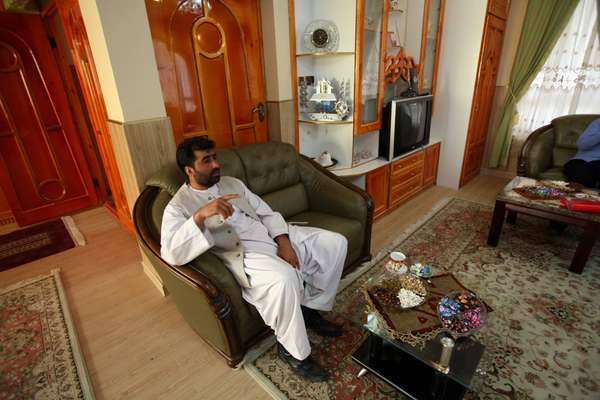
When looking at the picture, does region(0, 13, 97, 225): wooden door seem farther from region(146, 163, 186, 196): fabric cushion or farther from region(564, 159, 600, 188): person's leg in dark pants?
region(564, 159, 600, 188): person's leg in dark pants

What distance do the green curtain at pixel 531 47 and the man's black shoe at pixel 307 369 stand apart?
381cm

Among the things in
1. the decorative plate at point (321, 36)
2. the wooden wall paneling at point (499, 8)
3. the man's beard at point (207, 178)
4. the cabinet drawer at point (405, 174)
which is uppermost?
the wooden wall paneling at point (499, 8)

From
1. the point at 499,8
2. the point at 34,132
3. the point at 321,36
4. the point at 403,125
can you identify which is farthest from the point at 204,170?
the point at 499,8

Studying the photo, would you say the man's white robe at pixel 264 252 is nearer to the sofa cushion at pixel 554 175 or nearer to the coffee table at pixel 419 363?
the coffee table at pixel 419 363

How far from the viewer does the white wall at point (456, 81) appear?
330cm

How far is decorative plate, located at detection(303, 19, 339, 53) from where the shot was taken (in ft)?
8.50

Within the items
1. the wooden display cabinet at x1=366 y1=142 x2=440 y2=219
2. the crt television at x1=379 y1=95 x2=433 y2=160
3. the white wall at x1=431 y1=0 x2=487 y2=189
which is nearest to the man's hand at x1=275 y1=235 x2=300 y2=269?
the wooden display cabinet at x1=366 y1=142 x2=440 y2=219

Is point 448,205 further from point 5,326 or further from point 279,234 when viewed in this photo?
point 5,326

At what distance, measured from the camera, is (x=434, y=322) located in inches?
51.8

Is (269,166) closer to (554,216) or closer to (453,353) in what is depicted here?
(453,353)

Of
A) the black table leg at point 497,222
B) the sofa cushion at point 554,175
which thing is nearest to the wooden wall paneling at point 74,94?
the black table leg at point 497,222

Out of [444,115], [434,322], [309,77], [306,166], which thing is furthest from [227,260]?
[444,115]

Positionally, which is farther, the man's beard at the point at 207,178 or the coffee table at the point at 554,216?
the coffee table at the point at 554,216

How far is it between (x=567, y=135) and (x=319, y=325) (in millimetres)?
3158
